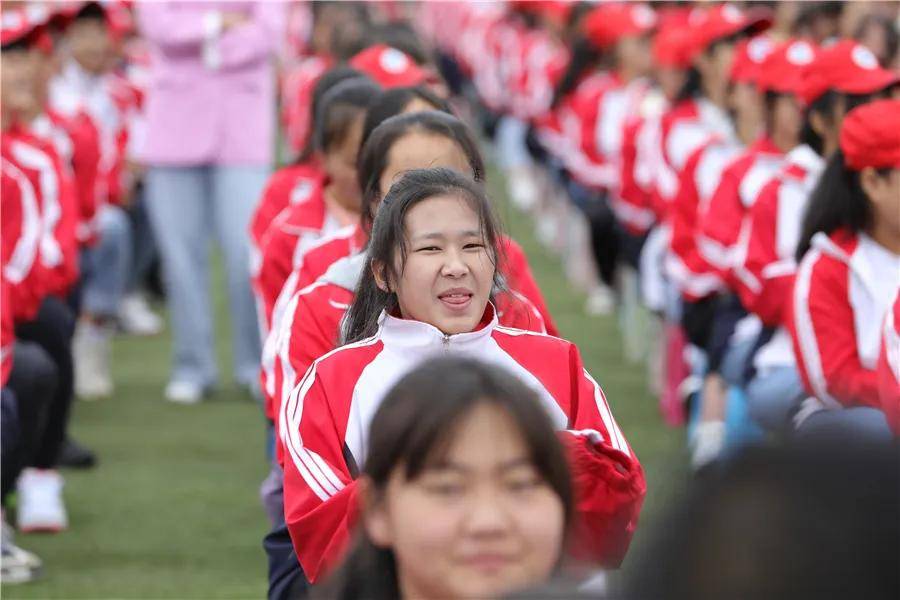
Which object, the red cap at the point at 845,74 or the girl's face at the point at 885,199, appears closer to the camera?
the girl's face at the point at 885,199

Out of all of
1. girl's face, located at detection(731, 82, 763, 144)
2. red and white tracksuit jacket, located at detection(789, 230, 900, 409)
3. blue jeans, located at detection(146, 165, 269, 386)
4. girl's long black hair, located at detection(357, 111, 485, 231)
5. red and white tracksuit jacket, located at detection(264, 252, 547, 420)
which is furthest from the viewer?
blue jeans, located at detection(146, 165, 269, 386)

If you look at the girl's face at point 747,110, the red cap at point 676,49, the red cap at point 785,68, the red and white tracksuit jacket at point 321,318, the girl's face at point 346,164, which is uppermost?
the red cap at point 676,49

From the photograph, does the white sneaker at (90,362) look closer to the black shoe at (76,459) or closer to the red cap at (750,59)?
the black shoe at (76,459)

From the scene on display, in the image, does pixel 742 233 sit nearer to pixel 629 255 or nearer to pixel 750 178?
pixel 750 178

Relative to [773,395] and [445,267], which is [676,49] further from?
[445,267]

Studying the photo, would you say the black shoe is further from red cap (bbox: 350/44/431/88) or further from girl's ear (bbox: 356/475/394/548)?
girl's ear (bbox: 356/475/394/548)

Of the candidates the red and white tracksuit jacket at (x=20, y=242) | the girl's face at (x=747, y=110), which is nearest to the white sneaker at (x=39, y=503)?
the red and white tracksuit jacket at (x=20, y=242)

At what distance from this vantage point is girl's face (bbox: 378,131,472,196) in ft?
12.3

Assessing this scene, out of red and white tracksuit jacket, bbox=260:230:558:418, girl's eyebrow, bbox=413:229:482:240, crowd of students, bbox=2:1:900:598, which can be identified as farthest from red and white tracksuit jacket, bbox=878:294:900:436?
girl's eyebrow, bbox=413:229:482:240

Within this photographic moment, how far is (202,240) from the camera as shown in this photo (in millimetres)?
7574

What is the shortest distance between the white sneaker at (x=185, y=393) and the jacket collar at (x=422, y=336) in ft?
15.8

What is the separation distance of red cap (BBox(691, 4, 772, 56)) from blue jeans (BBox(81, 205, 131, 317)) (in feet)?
8.77

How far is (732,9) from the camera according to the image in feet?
25.8

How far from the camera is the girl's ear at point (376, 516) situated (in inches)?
76.2
